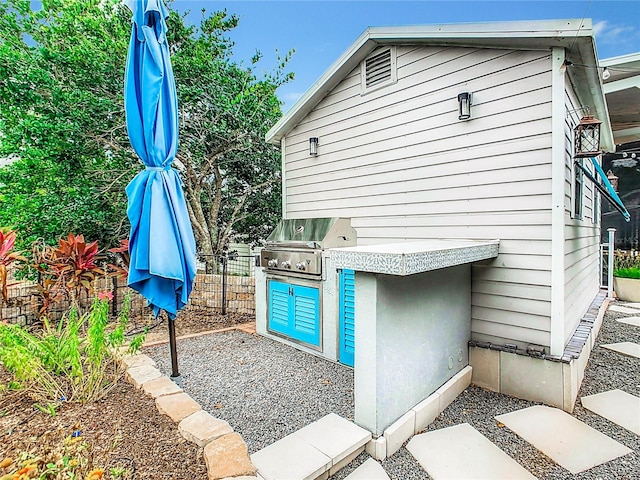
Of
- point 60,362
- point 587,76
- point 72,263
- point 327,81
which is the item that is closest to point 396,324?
point 60,362

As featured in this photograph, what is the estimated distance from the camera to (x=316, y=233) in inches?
169

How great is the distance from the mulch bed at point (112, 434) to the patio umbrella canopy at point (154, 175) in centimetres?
74

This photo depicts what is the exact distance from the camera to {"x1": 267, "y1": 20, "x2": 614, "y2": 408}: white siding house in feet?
10.5

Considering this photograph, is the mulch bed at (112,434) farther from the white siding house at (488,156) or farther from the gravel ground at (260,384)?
the white siding house at (488,156)

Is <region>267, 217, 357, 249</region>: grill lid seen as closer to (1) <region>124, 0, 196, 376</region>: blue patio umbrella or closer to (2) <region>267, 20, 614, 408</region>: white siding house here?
(2) <region>267, 20, 614, 408</region>: white siding house

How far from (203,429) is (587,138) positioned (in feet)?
14.5

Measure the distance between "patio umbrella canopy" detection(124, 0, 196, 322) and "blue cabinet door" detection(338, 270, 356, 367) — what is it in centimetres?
174

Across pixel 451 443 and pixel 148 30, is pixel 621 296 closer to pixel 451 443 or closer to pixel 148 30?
pixel 451 443

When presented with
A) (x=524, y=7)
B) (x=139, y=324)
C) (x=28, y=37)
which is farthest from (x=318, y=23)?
(x=139, y=324)

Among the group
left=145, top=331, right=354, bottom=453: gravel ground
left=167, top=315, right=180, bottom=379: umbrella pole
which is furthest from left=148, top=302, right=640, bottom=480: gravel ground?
left=167, top=315, right=180, bottom=379: umbrella pole

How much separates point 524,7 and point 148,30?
5.79 m

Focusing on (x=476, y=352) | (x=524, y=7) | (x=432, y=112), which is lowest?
(x=476, y=352)

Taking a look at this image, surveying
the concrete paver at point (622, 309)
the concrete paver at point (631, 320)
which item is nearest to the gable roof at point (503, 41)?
the concrete paver at point (631, 320)

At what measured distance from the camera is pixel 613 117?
8.04 metres
